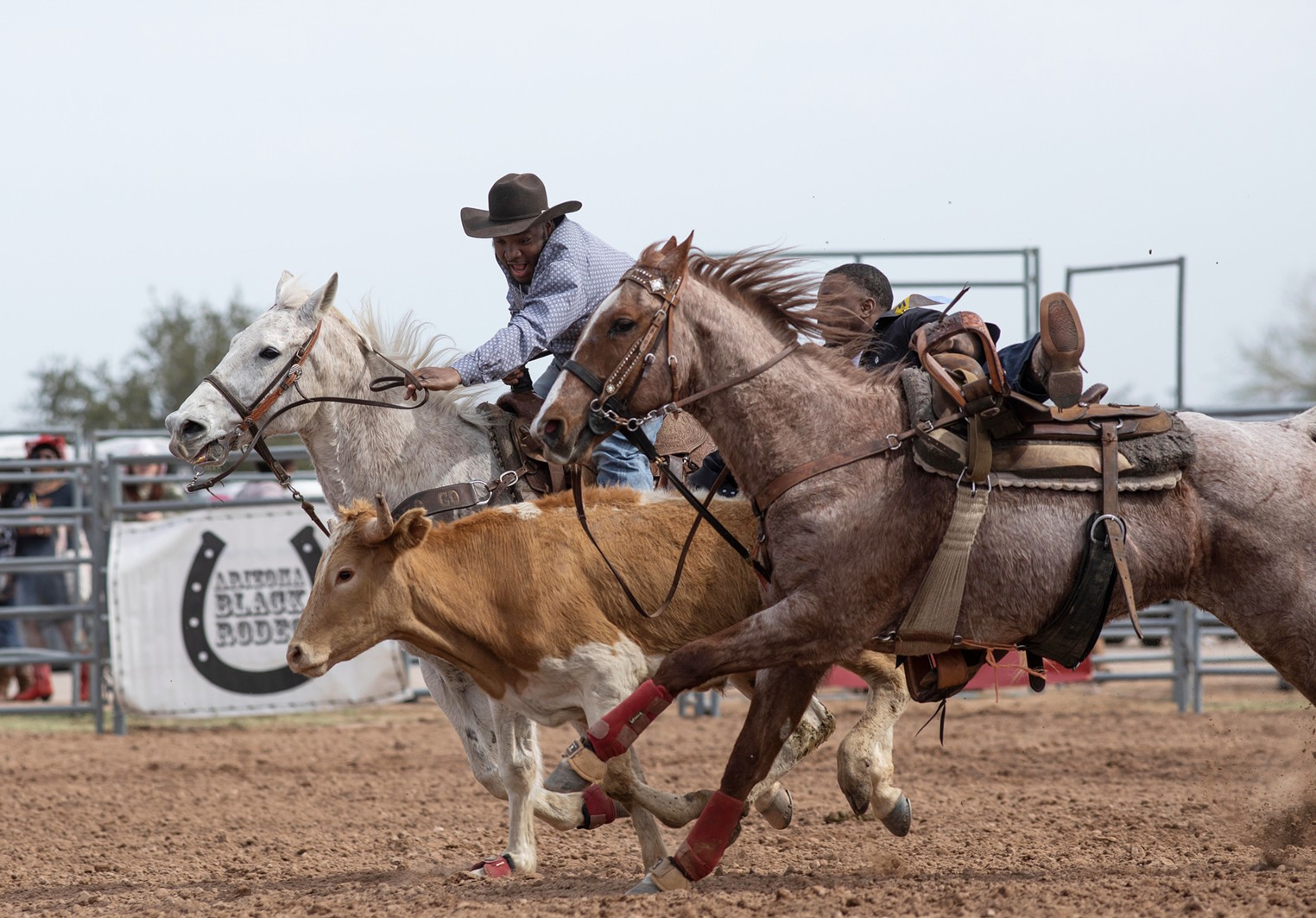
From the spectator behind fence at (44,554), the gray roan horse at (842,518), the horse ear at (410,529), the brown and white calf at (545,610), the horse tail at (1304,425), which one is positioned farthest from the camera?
the spectator behind fence at (44,554)

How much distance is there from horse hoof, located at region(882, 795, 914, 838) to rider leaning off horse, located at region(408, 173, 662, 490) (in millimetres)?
1694

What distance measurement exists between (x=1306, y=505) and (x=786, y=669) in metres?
1.79

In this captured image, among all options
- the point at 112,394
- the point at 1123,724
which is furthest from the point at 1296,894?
the point at 112,394

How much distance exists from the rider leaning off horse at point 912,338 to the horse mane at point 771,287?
0.32 ft

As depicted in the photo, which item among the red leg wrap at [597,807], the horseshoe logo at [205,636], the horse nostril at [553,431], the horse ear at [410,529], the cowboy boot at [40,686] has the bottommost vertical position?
the cowboy boot at [40,686]

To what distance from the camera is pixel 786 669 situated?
497 cm

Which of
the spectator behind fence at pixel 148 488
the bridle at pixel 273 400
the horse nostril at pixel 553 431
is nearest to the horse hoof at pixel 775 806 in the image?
the horse nostril at pixel 553 431

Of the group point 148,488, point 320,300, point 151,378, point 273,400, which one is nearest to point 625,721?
point 273,400

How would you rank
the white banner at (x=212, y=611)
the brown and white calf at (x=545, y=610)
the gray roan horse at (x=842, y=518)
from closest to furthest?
the gray roan horse at (x=842, y=518) → the brown and white calf at (x=545, y=610) → the white banner at (x=212, y=611)

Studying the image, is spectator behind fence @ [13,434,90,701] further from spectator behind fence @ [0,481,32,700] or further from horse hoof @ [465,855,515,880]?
horse hoof @ [465,855,515,880]

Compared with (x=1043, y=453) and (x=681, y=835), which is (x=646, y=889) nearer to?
(x=681, y=835)

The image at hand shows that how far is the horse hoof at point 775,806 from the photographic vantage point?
5695 millimetres

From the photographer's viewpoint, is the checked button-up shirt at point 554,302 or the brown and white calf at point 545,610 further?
the checked button-up shirt at point 554,302

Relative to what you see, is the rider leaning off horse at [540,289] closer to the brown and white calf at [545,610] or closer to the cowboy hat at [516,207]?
the cowboy hat at [516,207]
